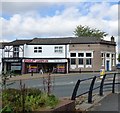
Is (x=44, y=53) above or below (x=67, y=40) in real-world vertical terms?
below

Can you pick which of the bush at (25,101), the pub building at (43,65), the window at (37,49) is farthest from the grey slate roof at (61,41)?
the bush at (25,101)

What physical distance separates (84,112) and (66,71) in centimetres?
→ 5702

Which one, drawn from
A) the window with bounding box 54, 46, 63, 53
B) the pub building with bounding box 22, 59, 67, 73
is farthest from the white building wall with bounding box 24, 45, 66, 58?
the pub building with bounding box 22, 59, 67, 73

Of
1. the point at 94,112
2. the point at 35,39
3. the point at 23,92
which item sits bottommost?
the point at 94,112

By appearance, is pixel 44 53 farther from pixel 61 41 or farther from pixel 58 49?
pixel 61 41

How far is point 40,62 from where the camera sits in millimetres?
67250

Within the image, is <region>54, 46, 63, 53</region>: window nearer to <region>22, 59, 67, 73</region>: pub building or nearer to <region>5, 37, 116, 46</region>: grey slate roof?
<region>5, 37, 116, 46</region>: grey slate roof

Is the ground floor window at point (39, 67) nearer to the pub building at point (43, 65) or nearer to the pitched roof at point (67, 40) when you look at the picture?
the pub building at point (43, 65)

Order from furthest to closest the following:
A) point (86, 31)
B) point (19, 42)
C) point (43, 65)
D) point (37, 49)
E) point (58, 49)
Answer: point (86, 31)
point (19, 42)
point (37, 49)
point (43, 65)
point (58, 49)

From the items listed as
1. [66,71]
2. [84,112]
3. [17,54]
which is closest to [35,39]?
[17,54]

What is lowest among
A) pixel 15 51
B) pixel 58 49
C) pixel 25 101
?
pixel 25 101

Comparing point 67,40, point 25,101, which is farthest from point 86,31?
point 25,101

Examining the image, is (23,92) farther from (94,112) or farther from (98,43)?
(98,43)

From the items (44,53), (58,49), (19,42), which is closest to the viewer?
(58,49)
